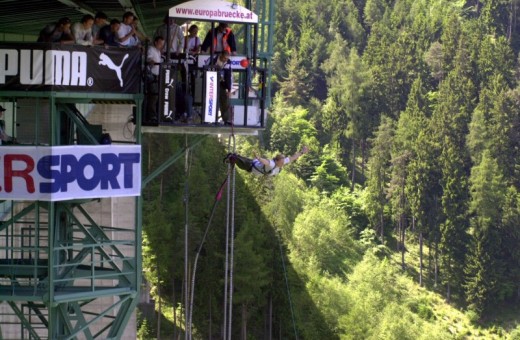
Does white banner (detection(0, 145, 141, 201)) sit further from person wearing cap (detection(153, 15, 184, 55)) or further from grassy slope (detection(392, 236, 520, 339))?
→ grassy slope (detection(392, 236, 520, 339))

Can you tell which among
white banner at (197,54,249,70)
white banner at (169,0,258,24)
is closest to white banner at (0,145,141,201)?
white banner at (197,54,249,70)

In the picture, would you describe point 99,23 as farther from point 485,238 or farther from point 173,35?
point 485,238

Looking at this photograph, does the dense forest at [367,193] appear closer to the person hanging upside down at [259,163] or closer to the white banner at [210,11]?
the white banner at [210,11]

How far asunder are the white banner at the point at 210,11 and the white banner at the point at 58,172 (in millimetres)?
4264

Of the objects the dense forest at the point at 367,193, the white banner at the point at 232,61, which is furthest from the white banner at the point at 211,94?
the dense forest at the point at 367,193

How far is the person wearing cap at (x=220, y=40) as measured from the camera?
2659cm

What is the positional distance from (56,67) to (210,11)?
543cm

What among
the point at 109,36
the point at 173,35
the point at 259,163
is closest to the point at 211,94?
the point at 173,35

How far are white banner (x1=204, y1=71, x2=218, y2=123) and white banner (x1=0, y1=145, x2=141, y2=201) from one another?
109 inches

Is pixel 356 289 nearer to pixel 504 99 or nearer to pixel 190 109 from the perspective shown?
pixel 504 99

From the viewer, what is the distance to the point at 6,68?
72.1 feet

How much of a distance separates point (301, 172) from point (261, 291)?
42086 millimetres

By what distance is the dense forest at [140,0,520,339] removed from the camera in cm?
7494

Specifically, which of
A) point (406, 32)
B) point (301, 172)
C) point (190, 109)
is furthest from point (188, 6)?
point (406, 32)
